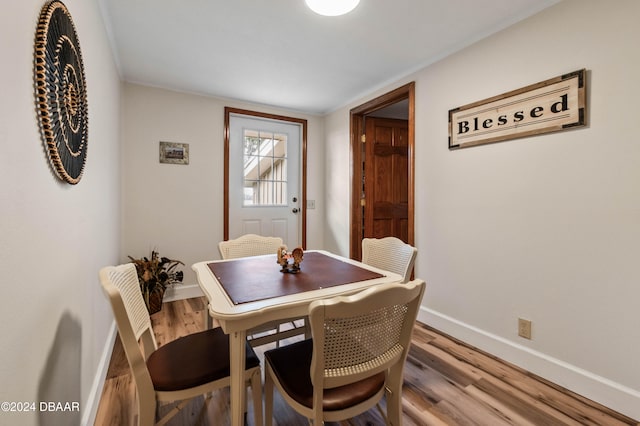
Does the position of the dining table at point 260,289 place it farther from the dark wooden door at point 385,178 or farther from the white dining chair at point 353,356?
the dark wooden door at point 385,178

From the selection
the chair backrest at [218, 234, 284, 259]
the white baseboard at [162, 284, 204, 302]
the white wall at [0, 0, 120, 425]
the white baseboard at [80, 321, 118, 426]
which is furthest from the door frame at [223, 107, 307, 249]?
the white wall at [0, 0, 120, 425]

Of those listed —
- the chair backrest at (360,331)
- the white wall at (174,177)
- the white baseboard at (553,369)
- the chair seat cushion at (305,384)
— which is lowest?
the white baseboard at (553,369)

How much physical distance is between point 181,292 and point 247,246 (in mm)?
1533

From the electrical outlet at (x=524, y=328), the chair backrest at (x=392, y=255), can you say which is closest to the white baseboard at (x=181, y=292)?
the chair backrest at (x=392, y=255)

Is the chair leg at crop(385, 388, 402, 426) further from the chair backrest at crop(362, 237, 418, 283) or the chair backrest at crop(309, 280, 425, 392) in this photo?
the chair backrest at crop(362, 237, 418, 283)

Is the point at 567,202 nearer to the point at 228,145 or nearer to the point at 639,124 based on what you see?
the point at 639,124

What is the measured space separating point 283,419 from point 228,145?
2839 millimetres

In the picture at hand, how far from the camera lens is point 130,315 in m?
1.02

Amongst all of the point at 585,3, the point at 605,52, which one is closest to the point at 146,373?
the point at 605,52

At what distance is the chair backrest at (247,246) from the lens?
2.13m

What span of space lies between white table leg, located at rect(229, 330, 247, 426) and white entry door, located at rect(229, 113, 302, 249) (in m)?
2.53

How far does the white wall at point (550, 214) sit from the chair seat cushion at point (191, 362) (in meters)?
1.77

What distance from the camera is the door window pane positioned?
11.8ft

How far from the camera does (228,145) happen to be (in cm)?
339
